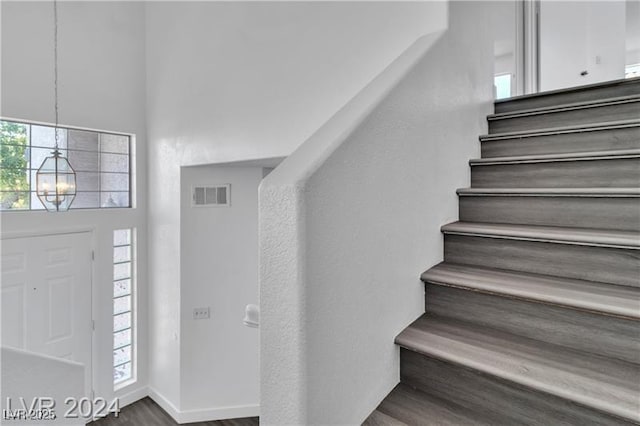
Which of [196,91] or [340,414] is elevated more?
[196,91]

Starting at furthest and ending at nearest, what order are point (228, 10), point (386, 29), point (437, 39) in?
point (228, 10)
point (386, 29)
point (437, 39)

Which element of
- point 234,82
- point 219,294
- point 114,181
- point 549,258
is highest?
point 234,82

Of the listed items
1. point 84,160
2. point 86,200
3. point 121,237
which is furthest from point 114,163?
point 121,237

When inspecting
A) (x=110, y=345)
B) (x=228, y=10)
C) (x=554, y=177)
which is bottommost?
(x=110, y=345)

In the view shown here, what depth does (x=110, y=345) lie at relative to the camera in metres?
4.30

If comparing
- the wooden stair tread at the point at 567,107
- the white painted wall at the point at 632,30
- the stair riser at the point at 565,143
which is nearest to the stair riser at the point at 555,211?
the stair riser at the point at 565,143

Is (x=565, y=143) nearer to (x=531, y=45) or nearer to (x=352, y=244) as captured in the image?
(x=352, y=244)

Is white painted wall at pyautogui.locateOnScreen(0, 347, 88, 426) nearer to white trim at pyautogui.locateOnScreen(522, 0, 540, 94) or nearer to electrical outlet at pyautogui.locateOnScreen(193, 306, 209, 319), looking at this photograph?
electrical outlet at pyautogui.locateOnScreen(193, 306, 209, 319)

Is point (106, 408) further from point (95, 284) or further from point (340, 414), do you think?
point (340, 414)

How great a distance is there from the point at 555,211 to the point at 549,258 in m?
0.27

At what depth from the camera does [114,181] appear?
4.39m

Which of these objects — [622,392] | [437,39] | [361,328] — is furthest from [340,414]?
[437,39]

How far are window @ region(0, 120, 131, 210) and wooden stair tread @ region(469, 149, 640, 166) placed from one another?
4.02m

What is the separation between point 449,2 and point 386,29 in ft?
1.34
